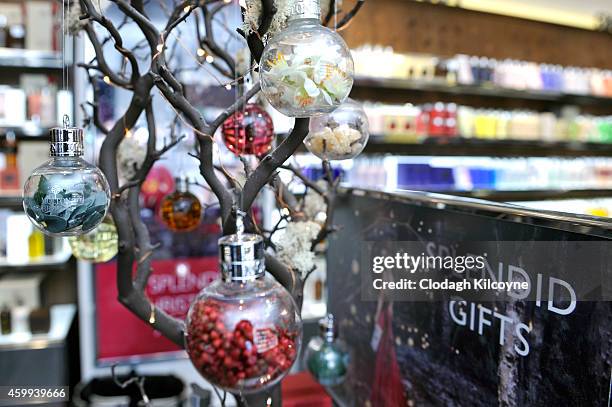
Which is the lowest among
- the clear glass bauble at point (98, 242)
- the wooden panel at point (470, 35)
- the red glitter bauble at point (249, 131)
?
the clear glass bauble at point (98, 242)

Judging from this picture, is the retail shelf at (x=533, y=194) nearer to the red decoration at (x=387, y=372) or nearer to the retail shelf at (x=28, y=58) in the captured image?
the red decoration at (x=387, y=372)

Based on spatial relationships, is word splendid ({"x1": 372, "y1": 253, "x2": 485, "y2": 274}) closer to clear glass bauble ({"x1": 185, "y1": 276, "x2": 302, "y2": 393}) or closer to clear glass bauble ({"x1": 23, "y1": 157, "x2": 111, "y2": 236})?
clear glass bauble ({"x1": 185, "y1": 276, "x2": 302, "y2": 393})

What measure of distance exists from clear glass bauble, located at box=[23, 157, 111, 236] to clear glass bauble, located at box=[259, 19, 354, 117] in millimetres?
407

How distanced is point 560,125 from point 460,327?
427cm

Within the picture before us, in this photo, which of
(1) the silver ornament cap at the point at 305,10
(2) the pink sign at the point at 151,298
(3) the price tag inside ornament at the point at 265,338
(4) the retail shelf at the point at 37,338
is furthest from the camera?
(2) the pink sign at the point at 151,298

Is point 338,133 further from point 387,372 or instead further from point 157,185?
point 157,185

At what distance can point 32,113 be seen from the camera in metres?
3.25

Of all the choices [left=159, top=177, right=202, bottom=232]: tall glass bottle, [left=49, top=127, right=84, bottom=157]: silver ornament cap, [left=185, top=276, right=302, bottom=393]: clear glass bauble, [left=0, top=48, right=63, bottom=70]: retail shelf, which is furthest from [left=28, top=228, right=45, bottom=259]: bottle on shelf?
[left=185, top=276, right=302, bottom=393]: clear glass bauble

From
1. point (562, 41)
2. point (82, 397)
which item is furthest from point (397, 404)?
point (562, 41)

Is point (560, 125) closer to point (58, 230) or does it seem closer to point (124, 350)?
point (124, 350)

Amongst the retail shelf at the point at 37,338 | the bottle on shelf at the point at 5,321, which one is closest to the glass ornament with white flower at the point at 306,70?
the retail shelf at the point at 37,338

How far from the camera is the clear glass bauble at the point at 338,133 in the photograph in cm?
126

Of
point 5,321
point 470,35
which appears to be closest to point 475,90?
point 470,35

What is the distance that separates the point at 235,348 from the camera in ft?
2.48
